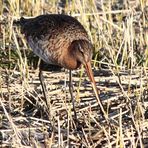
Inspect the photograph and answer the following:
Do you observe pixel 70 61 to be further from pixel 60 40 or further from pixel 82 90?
pixel 82 90

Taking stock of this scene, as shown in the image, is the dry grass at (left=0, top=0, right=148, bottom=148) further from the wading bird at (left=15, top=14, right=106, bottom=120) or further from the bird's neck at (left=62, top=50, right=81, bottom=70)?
the bird's neck at (left=62, top=50, right=81, bottom=70)

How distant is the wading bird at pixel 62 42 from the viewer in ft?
15.0

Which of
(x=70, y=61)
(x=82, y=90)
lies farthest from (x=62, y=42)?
(x=82, y=90)

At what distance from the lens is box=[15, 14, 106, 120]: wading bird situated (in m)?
4.57

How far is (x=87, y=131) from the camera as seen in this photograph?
14.4 ft

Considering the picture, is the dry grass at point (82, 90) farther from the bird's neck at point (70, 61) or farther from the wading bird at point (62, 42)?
the bird's neck at point (70, 61)

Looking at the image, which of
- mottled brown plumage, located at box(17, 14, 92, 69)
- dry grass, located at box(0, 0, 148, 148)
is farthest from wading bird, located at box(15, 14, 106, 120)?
dry grass, located at box(0, 0, 148, 148)

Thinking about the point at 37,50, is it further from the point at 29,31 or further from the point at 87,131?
the point at 87,131

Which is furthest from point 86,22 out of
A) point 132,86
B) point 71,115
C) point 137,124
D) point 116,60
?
point 137,124

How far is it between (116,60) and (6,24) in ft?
4.63

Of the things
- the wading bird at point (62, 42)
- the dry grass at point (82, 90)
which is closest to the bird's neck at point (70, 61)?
the wading bird at point (62, 42)

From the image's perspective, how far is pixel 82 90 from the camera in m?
5.18

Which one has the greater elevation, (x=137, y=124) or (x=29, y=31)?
(x=29, y=31)

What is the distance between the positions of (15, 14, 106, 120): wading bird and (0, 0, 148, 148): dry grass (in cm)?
20
